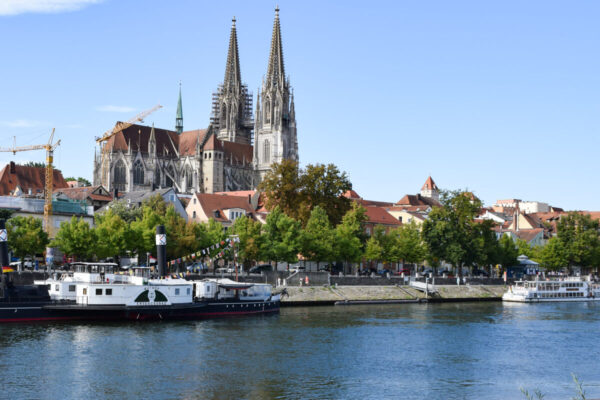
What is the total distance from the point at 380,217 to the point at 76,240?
58.7m

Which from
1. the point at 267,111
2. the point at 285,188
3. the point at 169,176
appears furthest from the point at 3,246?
the point at 267,111

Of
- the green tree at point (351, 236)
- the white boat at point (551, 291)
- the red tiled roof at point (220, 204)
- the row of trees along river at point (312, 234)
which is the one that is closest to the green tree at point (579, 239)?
the row of trees along river at point (312, 234)

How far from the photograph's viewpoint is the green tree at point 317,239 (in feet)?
286

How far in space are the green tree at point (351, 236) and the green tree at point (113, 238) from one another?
81.7ft

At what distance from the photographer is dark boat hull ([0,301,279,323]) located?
177 ft

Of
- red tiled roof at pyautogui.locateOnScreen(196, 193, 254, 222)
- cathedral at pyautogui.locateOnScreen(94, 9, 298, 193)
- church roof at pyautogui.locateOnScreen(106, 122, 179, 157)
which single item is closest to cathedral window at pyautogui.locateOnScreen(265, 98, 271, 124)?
cathedral at pyautogui.locateOnScreen(94, 9, 298, 193)

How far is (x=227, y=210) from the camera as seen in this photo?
4131 inches

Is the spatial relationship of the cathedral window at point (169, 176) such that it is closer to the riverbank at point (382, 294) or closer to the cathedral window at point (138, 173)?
the cathedral window at point (138, 173)

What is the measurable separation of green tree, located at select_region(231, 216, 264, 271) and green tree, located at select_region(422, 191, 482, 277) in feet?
80.4

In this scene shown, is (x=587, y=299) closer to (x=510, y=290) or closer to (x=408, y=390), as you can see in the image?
(x=510, y=290)

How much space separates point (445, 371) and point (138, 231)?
42.2 m

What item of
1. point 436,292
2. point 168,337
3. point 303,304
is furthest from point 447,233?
point 168,337

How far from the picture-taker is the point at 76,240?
72.1 meters

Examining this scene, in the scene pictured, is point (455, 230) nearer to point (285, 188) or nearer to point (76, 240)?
point (285, 188)
